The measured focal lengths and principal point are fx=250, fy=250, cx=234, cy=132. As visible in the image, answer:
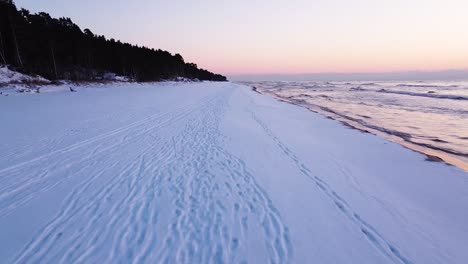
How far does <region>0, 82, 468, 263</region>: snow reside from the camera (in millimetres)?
3729

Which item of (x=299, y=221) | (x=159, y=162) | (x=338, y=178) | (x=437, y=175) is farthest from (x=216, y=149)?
(x=437, y=175)

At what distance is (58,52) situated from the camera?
4738cm

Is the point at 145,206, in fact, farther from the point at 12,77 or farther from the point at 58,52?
the point at 58,52

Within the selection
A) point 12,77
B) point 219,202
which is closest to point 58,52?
point 12,77

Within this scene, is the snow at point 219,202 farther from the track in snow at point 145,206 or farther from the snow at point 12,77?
the snow at point 12,77

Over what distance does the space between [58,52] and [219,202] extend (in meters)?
56.1

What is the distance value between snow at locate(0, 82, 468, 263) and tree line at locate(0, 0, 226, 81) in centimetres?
3100

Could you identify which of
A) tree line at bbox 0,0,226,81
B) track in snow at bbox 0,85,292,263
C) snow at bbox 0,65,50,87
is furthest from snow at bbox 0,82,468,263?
tree line at bbox 0,0,226,81

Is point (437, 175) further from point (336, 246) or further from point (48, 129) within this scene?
point (48, 129)

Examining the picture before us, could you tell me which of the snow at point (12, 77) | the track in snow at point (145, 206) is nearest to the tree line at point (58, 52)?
the snow at point (12, 77)

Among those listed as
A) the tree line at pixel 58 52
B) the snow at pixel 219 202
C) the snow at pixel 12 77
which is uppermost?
the tree line at pixel 58 52

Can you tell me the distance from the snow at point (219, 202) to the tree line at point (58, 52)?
1220 inches

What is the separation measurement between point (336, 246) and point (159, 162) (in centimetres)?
511

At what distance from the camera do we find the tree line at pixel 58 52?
36.4m
